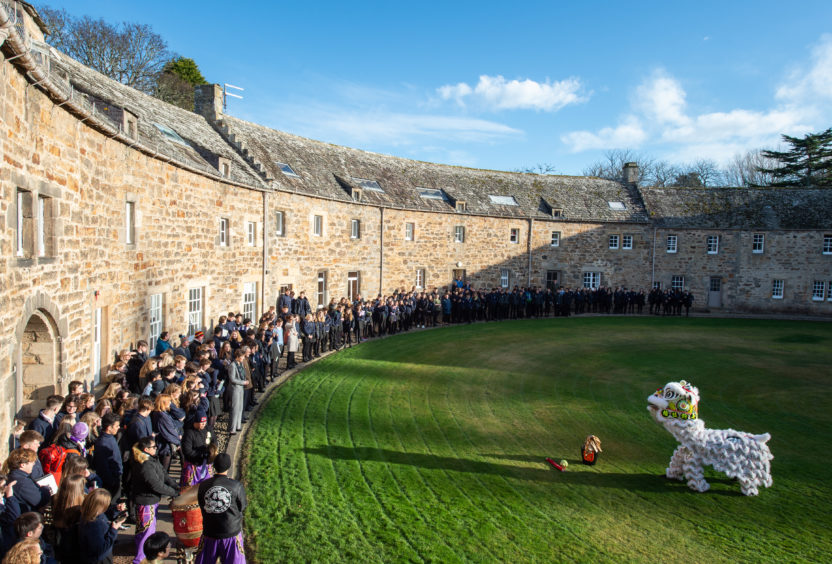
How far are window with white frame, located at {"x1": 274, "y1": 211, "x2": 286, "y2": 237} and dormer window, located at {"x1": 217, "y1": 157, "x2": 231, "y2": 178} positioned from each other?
4.00 metres

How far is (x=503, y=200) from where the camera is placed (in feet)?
109

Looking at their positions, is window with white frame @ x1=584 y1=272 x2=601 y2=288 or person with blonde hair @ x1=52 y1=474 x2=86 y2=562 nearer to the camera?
person with blonde hair @ x1=52 y1=474 x2=86 y2=562

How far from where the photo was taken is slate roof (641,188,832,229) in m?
33.4

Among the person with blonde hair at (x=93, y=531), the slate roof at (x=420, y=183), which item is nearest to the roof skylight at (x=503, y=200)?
the slate roof at (x=420, y=183)

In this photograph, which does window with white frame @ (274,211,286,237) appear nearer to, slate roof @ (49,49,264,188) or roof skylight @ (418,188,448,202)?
slate roof @ (49,49,264,188)

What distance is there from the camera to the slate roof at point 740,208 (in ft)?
110

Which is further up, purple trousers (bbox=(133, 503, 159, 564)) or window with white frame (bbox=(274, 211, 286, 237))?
window with white frame (bbox=(274, 211, 286, 237))

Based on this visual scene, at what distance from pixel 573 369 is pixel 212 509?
12533 millimetres

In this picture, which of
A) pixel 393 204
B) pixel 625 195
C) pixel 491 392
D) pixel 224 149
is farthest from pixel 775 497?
pixel 625 195

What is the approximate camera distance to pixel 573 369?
15984mm

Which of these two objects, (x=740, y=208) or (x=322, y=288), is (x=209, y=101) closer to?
(x=322, y=288)

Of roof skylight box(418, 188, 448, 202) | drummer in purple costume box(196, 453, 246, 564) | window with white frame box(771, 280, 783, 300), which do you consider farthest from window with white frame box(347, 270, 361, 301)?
window with white frame box(771, 280, 783, 300)

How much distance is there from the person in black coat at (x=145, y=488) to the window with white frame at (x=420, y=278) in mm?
23437

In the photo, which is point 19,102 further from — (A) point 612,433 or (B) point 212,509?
(A) point 612,433
